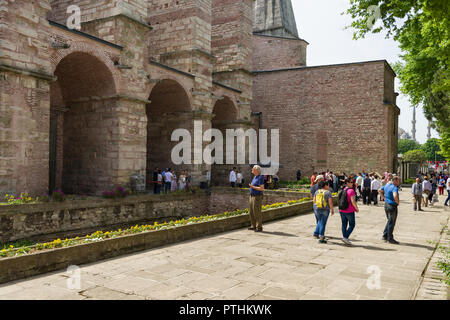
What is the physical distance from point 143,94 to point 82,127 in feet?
9.80

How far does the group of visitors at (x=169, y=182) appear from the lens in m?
17.2

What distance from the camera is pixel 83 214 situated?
39.8 ft

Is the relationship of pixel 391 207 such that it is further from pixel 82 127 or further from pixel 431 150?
pixel 431 150

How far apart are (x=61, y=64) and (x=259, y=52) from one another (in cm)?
2524

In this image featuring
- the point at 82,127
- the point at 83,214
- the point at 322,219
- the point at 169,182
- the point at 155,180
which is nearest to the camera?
the point at 322,219

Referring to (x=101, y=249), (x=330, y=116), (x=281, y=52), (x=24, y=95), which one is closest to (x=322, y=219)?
(x=101, y=249)

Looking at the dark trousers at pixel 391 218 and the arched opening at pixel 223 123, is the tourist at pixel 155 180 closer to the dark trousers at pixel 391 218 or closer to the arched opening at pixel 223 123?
the arched opening at pixel 223 123

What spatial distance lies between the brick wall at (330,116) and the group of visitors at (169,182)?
12112 millimetres

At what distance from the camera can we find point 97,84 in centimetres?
1474

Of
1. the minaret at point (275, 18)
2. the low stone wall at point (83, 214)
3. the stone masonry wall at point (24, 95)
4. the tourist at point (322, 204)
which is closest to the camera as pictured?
the tourist at point (322, 204)
